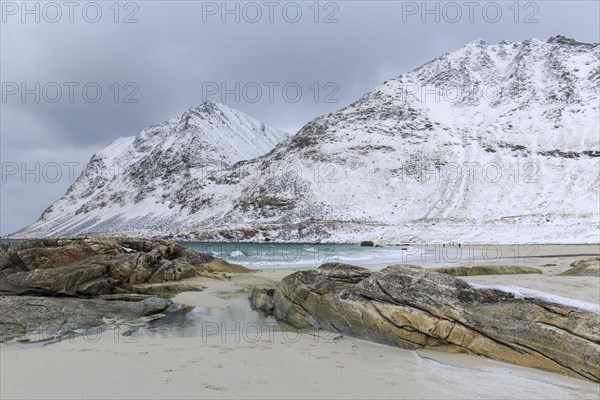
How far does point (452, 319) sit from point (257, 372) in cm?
406

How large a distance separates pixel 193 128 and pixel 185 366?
200 m

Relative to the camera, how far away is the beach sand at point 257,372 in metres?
5.60

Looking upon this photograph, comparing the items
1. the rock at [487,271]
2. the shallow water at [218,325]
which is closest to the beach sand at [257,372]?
the shallow water at [218,325]

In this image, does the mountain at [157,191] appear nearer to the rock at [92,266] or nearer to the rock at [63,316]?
the rock at [92,266]

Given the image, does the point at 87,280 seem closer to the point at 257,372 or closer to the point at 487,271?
the point at 257,372


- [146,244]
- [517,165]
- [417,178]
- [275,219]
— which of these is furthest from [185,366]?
[517,165]

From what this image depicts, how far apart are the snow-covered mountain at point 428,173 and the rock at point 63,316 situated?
62.1 metres

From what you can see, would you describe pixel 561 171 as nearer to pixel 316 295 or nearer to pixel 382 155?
pixel 382 155

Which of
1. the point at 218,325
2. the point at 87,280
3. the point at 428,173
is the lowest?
the point at 218,325

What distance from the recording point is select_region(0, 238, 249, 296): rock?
45.5ft

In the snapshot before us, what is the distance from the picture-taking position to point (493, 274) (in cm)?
1978

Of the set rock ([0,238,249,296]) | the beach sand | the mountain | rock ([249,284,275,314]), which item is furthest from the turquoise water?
the mountain

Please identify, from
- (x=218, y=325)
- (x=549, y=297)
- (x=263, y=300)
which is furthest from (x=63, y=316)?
(x=549, y=297)

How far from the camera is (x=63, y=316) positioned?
10.2m
